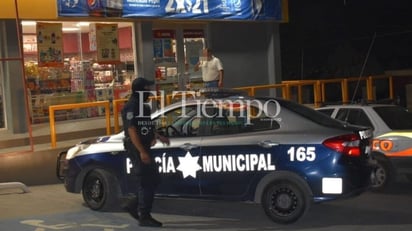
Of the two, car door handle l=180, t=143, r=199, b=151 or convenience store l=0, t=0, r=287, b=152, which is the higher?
convenience store l=0, t=0, r=287, b=152

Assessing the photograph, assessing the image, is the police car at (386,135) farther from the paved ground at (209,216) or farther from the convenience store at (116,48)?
the convenience store at (116,48)

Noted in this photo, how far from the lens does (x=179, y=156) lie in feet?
26.6

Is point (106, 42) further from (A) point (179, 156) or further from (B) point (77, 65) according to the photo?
(A) point (179, 156)

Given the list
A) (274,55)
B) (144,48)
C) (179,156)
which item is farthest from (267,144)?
(274,55)

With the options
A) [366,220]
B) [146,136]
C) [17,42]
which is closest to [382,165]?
[366,220]

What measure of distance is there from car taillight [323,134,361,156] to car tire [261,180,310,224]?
0.62 metres

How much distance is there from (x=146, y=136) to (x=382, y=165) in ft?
13.4

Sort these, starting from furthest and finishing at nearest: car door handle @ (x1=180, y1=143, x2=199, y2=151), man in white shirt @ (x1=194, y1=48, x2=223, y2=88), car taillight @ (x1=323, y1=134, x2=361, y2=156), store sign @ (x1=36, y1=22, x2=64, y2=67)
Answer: store sign @ (x1=36, y1=22, x2=64, y2=67) < man in white shirt @ (x1=194, y1=48, x2=223, y2=88) < car door handle @ (x1=180, y1=143, x2=199, y2=151) < car taillight @ (x1=323, y1=134, x2=361, y2=156)

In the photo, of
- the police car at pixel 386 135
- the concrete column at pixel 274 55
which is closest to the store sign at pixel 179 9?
the concrete column at pixel 274 55

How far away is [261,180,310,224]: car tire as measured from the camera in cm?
753

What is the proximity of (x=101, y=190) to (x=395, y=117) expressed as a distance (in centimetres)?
487

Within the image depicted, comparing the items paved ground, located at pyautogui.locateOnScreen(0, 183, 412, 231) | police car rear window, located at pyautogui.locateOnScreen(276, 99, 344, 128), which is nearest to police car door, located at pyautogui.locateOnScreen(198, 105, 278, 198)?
police car rear window, located at pyautogui.locateOnScreen(276, 99, 344, 128)

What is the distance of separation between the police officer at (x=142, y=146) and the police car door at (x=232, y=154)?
27.6 inches

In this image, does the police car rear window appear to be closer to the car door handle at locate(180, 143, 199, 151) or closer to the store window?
the car door handle at locate(180, 143, 199, 151)
